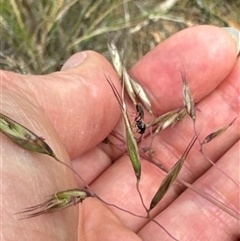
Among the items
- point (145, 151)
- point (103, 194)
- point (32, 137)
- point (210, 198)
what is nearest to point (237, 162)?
point (210, 198)

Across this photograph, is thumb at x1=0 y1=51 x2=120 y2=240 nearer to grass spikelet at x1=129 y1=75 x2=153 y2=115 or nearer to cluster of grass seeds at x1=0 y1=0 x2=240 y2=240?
grass spikelet at x1=129 y1=75 x2=153 y2=115

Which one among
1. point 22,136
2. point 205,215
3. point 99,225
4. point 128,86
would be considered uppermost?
point 22,136

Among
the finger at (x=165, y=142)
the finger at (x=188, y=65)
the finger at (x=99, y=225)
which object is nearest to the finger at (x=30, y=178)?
the finger at (x=99, y=225)

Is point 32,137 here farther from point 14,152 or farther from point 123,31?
point 123,31

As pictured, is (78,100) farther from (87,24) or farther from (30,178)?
(87,24)

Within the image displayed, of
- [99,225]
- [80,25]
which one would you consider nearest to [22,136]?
[99,225]

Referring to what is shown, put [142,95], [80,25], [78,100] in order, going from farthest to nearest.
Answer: [80,25] → [142,95] → [78,100]
